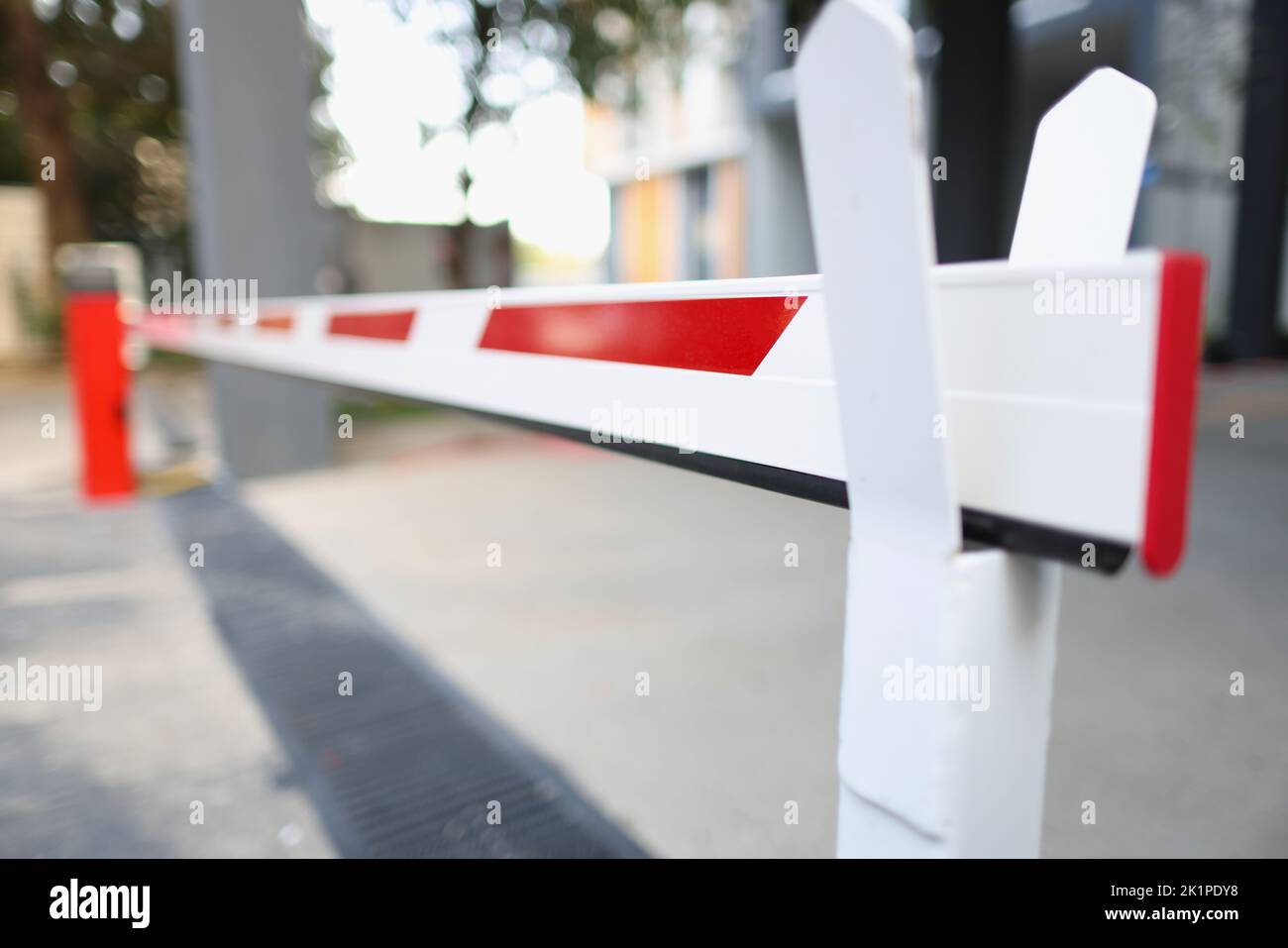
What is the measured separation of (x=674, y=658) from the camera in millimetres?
2480

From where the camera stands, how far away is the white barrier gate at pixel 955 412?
580 mm

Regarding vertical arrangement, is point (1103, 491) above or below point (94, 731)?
above

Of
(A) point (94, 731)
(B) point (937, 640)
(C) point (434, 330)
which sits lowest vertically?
(A) point (94, 731)

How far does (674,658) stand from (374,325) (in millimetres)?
1206

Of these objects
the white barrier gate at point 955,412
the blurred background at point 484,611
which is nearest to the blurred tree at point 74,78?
the blurred background at point 484,611

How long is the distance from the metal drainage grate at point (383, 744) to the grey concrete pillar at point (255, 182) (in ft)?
6.31

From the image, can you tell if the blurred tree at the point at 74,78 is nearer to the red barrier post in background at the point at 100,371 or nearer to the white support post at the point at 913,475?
the red barrier post in background at the point at 100,371

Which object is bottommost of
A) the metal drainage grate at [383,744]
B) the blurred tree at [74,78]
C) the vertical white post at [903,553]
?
the metal drainage grate at [383,744]

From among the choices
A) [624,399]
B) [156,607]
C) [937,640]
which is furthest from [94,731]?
[937,640]

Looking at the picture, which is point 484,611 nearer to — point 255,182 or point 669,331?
point 669,331

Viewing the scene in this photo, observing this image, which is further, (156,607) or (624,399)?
(156,607)

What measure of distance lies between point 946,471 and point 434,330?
1.19 meters

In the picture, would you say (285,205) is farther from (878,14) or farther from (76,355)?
(878,14)

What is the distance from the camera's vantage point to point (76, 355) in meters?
4.50
